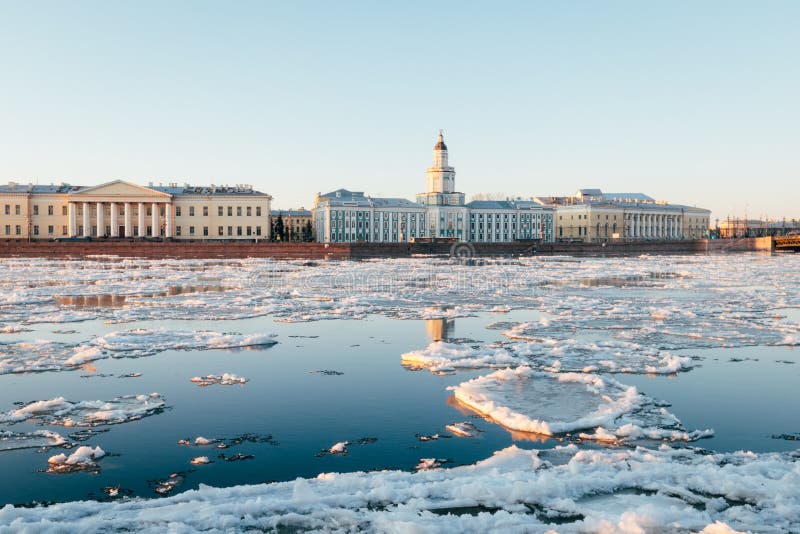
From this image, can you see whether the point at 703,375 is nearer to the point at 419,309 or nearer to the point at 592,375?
the point at 592,375

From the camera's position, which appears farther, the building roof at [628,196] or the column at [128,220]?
the building roof at [628,196]

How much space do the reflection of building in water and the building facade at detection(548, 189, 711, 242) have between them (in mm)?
113127

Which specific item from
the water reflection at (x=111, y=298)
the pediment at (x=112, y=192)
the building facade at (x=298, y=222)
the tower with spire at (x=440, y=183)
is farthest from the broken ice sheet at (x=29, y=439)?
the building facade at (x=298, y=222)

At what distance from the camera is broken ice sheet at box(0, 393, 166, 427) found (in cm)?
762

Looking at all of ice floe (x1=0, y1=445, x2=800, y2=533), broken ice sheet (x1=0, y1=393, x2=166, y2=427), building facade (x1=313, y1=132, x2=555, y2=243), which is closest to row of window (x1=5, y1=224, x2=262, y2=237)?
building facade (x1=313, y1=132, x2=555, y2=243)

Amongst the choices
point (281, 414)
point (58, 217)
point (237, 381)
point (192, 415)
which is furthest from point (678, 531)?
point (58, 217)

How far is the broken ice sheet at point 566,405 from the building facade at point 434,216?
105653 millimetres

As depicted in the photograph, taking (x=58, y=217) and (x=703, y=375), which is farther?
(x=58, y=217)

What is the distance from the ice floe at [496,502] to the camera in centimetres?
502

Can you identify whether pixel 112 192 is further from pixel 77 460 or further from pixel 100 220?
pixel 77 460

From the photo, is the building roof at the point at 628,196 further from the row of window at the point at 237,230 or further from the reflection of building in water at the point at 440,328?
the reflection of building in water at the point at 440,328

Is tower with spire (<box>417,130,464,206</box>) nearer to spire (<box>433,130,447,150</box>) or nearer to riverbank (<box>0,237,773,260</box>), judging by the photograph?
spire (<box>433,130,447,150</box>)

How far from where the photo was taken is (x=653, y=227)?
461 feet

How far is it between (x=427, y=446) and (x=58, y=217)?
101663mm
